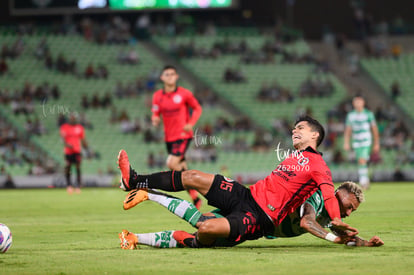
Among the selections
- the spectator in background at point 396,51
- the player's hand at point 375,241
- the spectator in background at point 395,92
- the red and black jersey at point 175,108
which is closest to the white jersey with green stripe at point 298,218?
the player's hand at point 375,241

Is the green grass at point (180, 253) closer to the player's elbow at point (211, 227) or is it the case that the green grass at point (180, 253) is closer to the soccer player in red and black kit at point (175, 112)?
the player's elbow at point (211, 227)

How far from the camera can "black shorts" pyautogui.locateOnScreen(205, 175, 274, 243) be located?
23.0ft

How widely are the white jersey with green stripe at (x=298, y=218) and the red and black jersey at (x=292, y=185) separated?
14 centimetres

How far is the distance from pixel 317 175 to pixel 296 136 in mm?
591

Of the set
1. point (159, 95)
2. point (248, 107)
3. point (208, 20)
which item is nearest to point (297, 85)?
point (248, 107)

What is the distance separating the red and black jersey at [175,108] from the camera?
14.7 metres

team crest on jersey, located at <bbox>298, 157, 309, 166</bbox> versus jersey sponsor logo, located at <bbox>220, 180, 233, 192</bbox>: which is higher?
team crest on jersey, located at <bbox>298, 157, 309, 166</bbox>

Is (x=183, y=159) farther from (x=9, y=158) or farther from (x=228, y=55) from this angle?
(x=228, y=55)

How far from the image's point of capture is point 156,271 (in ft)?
18.9

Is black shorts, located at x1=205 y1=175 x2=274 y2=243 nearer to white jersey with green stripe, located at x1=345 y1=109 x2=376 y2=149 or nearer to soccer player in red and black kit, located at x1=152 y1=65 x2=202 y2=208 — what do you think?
soccer player in red and black kit, located at x1=152 y1=65 x2=202 y2=208

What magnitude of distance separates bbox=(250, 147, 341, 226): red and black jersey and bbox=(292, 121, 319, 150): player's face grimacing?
0.14 metres

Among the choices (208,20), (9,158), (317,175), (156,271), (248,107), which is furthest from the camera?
(208,20)

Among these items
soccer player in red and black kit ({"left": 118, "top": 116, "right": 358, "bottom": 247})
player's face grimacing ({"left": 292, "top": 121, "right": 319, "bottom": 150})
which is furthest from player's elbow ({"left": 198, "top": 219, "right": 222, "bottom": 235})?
player's face grimacing ({"left": 292, "top": 121, "right": 319, "bottom": 150})

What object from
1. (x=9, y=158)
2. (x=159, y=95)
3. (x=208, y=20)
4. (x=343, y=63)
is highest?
(x=208, y=20)
